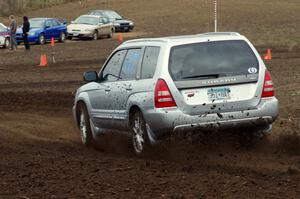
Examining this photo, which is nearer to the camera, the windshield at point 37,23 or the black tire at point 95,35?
the windshield at point 37,23

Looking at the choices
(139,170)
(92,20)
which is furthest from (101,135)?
(92,20)

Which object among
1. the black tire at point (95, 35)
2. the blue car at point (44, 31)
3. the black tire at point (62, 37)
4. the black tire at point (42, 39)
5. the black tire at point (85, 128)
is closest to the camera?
the black tire at point (85, 128)

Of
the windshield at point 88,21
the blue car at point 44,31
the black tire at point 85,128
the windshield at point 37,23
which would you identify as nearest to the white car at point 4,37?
the blue car at point 44,31

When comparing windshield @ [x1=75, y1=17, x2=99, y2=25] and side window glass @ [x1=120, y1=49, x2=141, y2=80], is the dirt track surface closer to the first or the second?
side window glass @ [x1=120, y1=49, x2=141, y2=80]

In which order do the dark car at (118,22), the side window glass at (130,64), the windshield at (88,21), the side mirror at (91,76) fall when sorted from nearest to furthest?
the side window glass at (130,64), the side mirror at (91,76), the windshield at (88,21), the dark car at (118,22)

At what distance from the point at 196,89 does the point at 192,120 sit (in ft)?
1.33

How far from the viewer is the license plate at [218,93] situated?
1005 cm

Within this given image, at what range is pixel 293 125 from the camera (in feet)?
42.1

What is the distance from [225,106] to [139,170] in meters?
1.72

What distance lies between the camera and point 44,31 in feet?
143

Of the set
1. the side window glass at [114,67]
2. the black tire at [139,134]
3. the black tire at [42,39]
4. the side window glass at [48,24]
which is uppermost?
the side window glass at [114,67]

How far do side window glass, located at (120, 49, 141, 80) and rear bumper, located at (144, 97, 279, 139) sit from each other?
1013mm

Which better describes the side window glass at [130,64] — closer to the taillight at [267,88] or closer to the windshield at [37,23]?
the taillight at [267,88]

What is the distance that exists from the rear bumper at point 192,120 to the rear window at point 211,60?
19.4 inches
